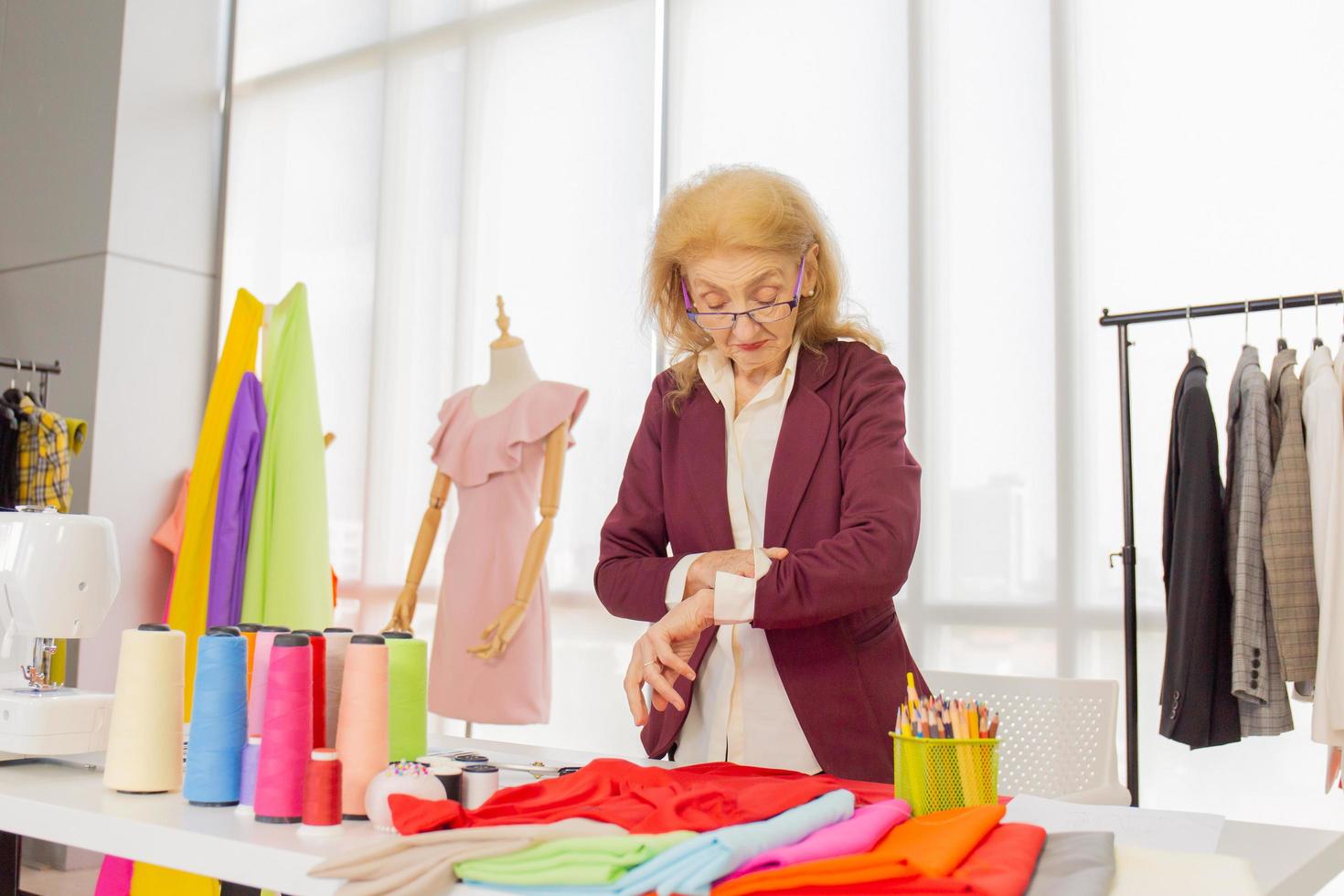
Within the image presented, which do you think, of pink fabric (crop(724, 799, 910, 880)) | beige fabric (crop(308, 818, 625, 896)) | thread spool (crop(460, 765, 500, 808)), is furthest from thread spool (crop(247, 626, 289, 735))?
pink fabric (crop(724, 799, 910, 880))

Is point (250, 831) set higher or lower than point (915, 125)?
lower

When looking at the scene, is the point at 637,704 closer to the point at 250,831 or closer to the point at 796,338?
the point at 250,831

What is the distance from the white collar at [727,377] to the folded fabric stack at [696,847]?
78cm

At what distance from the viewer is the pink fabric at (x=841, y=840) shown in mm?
997

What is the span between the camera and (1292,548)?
2.48 metres

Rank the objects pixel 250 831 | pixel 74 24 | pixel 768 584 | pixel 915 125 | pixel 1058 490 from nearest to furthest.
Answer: pixel 250 831, pixel 768 584, pixel 1058 490, pixel 915 125, pixel 74 24

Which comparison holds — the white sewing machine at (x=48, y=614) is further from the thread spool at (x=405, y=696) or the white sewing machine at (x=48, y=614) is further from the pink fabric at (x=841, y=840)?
the pink fabric at (x=841, y=840)

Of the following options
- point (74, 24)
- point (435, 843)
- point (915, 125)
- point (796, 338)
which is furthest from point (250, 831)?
point (74, 24)

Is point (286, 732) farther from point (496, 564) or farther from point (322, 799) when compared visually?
point (496, 564)

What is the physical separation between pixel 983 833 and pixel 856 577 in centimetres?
54

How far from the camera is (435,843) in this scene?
106cm

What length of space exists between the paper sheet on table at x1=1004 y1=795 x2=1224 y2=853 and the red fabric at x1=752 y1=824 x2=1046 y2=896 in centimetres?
15

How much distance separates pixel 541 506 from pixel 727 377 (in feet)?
5.19

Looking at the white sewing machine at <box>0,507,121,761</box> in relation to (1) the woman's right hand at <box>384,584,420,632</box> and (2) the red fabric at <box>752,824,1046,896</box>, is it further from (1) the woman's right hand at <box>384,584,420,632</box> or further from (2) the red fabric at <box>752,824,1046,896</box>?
(1) the woman's right hand at <box>384,584,420,632</box>
